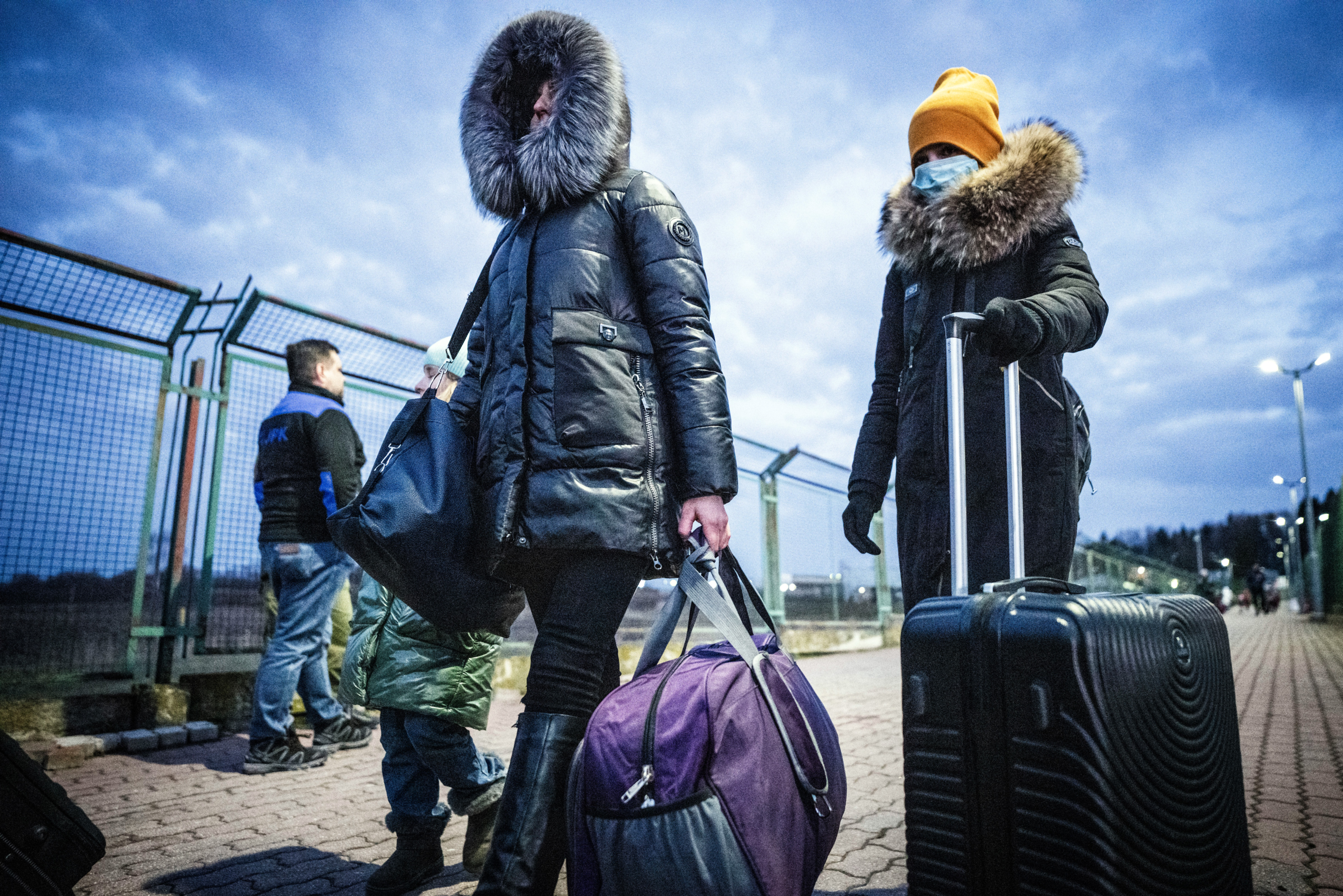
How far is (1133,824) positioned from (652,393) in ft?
3.92

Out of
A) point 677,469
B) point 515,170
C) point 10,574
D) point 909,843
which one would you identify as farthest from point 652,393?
point 10,574

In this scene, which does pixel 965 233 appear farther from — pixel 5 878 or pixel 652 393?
pixel 5 878

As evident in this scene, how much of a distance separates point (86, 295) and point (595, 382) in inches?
154

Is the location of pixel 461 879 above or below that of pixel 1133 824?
below

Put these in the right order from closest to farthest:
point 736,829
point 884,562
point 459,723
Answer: point 736,829
point 459,723
point 884,562

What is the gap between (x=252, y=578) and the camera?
4.87 m

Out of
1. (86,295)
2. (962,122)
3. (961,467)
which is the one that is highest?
(86,295)

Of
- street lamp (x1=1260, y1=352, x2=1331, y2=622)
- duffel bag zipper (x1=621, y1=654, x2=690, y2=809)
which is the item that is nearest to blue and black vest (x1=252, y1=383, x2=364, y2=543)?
duffel bag zipper (x1=621, y1=654, x2=690, y2=809)

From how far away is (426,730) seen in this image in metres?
2.26

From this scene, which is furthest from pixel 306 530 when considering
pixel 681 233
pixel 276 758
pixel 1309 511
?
pixel 1309 511

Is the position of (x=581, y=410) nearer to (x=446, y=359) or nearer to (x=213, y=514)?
(x=446, y=359)

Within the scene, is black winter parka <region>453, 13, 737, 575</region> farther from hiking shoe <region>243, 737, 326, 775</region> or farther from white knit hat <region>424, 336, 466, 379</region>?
hiking shoe <region>243, 737, 326, 775</region>

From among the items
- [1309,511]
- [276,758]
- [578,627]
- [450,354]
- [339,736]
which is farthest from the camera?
[1309,511]

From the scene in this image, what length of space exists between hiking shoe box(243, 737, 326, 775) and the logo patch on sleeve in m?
3.28
